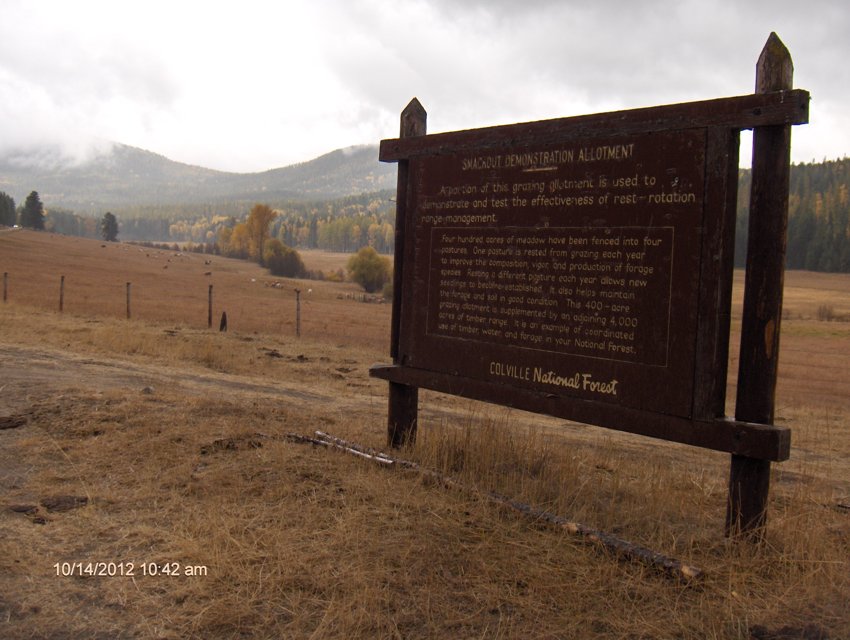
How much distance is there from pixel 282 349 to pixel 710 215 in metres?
15.4

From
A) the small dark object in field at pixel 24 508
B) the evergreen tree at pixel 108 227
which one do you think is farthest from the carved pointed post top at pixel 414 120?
the evergreen tree at pixel 108 227

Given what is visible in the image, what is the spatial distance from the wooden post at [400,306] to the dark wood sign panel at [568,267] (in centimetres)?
28

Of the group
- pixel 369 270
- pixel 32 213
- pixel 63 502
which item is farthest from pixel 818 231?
pixel 63 502

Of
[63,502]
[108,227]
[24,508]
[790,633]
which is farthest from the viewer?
[108,227]

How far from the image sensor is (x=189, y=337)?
754 inches

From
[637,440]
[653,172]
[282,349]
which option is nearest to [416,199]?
[653,172]

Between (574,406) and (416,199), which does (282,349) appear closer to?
(416,199)

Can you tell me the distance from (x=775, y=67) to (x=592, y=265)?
168 cm

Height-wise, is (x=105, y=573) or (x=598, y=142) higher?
(x=598, y=142)

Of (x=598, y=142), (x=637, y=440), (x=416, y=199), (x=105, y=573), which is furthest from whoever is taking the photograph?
(x=637, y=440)

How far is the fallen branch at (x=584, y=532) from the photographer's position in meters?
4.24

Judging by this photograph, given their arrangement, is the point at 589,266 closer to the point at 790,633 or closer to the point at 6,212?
the point at 790,633

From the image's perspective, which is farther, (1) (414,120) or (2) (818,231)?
(2) (818,231)

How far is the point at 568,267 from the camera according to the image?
544 cm
